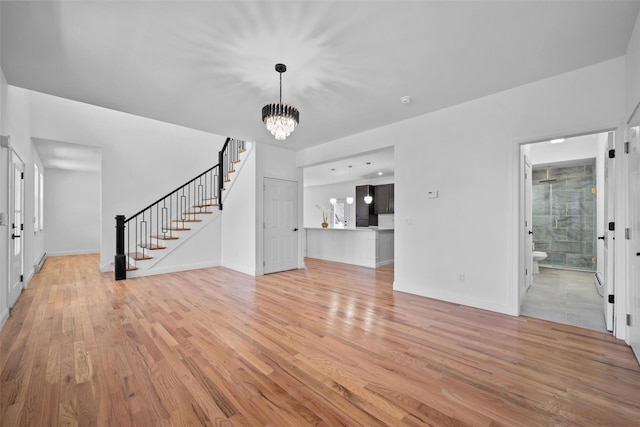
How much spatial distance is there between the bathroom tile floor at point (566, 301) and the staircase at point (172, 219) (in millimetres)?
5784

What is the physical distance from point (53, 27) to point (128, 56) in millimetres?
527

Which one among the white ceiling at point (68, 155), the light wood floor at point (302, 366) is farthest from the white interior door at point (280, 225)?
the white ceiling at point (68, 155)

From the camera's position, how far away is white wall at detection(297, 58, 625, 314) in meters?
2.90

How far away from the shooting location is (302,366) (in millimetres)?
2154

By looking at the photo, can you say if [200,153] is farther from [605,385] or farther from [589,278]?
[589,278]

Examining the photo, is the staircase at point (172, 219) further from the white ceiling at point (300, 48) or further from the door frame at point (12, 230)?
the white ceiling at point (300, 48)

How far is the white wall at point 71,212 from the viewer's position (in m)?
8.44

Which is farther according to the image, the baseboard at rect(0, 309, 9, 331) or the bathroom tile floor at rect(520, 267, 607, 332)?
the bathroom tile floor at rect(520, 267, 607, 332)

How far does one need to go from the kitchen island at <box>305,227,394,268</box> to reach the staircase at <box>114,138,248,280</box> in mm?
2887

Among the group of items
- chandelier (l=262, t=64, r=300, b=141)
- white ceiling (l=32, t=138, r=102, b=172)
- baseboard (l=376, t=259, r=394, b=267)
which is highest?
white ceiling (l=32, t=138, r=102, b=172)

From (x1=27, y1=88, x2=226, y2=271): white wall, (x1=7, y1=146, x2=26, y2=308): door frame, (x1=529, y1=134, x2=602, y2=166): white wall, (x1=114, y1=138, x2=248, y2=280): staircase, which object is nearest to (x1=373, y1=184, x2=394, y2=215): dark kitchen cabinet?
(x1=529, y1=134, x2=602, y2=166): white wall

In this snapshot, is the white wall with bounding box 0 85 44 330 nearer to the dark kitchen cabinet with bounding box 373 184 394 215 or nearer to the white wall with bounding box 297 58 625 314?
the white wall with bounding box 297 58 625 314

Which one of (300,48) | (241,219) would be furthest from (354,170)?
(300,48)

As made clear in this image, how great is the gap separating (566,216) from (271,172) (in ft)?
23.2
